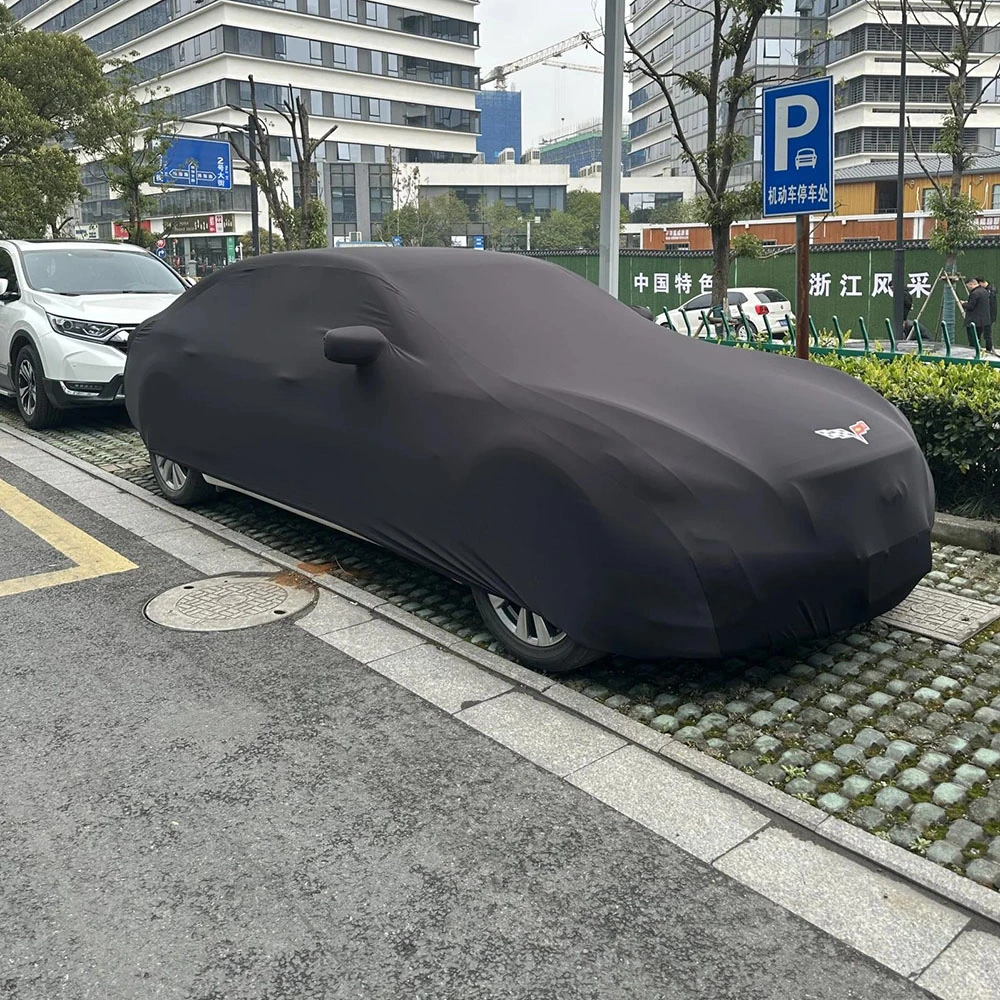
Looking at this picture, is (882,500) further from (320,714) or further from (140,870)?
(140,870)

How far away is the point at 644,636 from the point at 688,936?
1.31 m

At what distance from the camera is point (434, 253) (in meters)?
5.64

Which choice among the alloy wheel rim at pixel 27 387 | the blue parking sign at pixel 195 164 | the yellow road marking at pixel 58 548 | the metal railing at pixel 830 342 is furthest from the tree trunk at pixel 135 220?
the yellow road marking at pixel 58 548

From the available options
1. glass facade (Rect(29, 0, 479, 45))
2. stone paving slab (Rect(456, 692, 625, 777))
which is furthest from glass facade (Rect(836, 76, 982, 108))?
stone paving slab (Rect(456, 692, 625, 777))

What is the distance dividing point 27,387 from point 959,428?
8442 millimetres

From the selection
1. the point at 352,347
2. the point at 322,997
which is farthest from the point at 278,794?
the point at 352,347

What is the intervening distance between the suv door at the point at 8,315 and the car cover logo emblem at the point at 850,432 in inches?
329

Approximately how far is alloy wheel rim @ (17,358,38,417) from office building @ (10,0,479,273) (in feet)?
221

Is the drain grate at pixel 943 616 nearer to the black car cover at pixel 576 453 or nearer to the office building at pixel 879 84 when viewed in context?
the black car cover at pixel 576 453

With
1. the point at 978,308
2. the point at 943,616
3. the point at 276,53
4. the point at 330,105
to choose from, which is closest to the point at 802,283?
the point at 943,616

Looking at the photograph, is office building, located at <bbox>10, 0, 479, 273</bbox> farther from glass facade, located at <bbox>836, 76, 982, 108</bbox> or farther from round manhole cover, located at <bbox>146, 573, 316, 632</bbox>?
round manhole cover, located at <bbox>146, 573, 316, 632</bbox>

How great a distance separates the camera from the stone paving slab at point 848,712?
133 inches

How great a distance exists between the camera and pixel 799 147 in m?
6.84

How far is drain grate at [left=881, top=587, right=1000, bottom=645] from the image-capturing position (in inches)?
188
